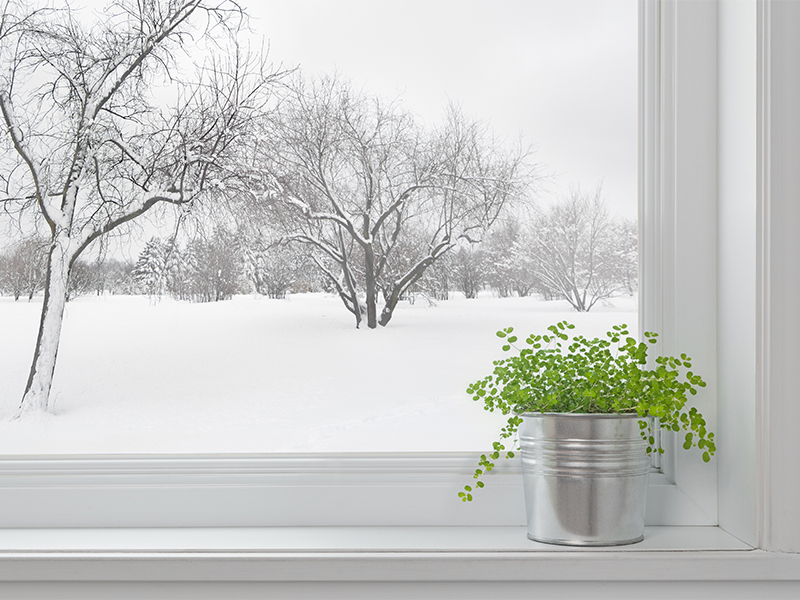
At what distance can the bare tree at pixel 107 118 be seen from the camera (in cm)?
118

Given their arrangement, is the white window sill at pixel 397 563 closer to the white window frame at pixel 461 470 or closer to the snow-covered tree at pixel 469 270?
the white window frame at pixel 461 470

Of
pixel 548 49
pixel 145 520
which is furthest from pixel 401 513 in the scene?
pixel 548 49

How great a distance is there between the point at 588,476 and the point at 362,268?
530mm

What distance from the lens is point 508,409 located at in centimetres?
102

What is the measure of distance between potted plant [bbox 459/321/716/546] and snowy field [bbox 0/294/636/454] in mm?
172

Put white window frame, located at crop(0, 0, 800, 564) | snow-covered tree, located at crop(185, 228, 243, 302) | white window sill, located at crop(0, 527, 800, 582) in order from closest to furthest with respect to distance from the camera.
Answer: white window sill, located at crop(0, 527, 800, 582)
white window frame, located at crop(0, 0, 800, 564)
snow-covered tree, located at crop(185, 228, 243, 302)

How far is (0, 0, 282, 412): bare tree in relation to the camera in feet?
3.87

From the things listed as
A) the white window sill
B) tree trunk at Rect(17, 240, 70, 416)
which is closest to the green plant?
the white window sill

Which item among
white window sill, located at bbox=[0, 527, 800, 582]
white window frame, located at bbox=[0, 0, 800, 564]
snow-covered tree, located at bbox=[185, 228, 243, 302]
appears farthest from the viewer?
snow-covered tree, located at bbox=[185, 228, 243, 302]

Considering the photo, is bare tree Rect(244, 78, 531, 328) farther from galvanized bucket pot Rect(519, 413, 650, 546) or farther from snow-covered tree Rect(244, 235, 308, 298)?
galvanized bucket pot Rect(519, 413, 650, 546)

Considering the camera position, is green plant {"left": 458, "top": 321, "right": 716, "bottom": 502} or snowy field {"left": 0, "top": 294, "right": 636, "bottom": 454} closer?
green plant {"left": 458, "top": 321, "right": 716, "bottom": 502}

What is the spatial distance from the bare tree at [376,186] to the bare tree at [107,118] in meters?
0.10

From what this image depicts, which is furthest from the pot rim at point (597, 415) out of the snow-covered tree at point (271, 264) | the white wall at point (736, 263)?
the snow-covered tree at point (271, 264)

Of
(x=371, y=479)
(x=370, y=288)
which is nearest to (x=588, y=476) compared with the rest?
(x=371, y=479)
